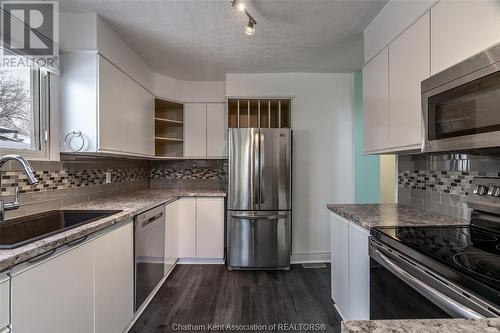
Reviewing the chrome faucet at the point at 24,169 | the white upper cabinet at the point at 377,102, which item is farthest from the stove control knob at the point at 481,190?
the chrome faucet at the point at 24,169

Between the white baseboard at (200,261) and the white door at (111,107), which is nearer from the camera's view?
the white door at (111,107)

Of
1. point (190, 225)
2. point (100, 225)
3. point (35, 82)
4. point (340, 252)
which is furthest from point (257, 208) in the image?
point (35, 82)

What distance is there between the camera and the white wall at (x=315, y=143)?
312cm

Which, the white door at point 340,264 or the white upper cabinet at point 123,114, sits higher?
the white upper cabinet at point 123,114

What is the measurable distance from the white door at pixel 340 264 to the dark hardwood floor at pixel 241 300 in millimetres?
166

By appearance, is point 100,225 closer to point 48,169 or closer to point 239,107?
point 48,169

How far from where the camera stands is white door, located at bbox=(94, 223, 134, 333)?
1424 mm

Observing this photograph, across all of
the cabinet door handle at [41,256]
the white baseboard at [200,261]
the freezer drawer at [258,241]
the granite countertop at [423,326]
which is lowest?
the white baseboard at [200,261]

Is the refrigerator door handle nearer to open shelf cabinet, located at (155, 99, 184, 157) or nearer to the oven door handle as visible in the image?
open shelf cabinet, located at (155, 99, 184, 157)

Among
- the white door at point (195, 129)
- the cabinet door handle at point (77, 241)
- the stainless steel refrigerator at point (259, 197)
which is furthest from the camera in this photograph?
the white door at point (195, 129)

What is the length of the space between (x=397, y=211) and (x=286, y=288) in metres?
1.32

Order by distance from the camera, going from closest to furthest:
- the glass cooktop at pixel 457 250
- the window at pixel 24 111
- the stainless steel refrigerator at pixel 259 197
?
1. the glass cooktop at pixel 457 250
2. the window at pixel 24 111
3. the stainless steel refrigerator at pixel 259 197

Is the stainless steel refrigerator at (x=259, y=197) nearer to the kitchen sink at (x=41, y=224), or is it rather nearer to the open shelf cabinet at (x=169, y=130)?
the open shelf cabinet at (x=169, y=130)

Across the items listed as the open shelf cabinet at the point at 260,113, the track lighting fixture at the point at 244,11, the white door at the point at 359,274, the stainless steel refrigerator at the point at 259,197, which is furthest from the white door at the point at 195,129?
the white door at the point at 359,274
